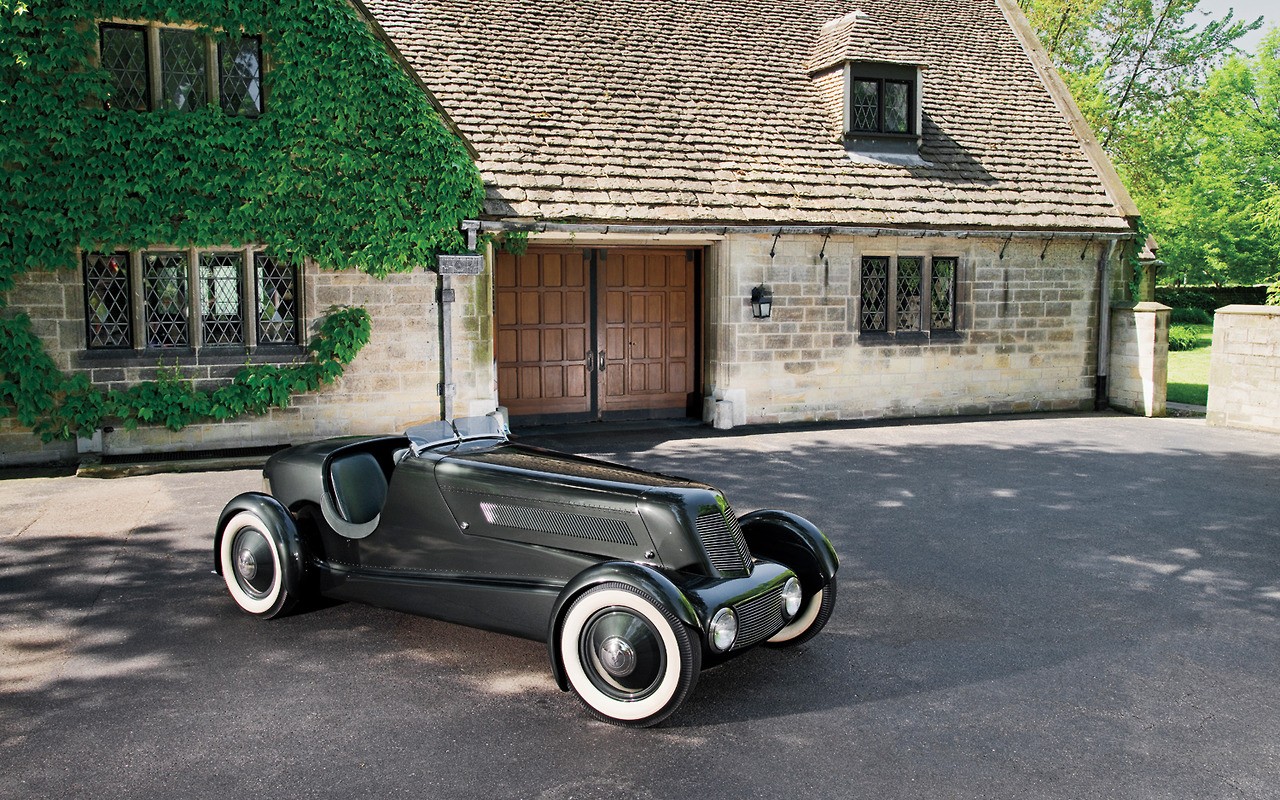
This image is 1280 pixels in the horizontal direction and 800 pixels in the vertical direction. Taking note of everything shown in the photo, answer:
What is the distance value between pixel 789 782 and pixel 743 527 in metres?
1.81

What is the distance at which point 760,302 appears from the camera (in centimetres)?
1432

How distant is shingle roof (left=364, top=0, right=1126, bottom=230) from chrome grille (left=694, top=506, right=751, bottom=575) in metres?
8.58

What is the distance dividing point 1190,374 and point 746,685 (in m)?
20.6

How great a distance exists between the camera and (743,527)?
5.57 m

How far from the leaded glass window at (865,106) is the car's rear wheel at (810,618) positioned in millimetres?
12223

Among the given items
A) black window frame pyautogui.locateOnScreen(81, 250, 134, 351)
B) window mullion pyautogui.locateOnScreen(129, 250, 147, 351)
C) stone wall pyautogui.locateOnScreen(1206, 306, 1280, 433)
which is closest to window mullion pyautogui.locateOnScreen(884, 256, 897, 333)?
stone wall pyautogui.locateOnScreen(1206, 306, 1280, 433)

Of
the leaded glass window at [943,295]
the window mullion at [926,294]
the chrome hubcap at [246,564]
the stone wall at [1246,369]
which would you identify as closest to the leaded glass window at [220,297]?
the chrome hubcap at [246,564]

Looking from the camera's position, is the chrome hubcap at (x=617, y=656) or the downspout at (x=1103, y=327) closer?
the chrome hubcap at (x=617, y=656)

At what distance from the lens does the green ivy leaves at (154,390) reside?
11.1 m

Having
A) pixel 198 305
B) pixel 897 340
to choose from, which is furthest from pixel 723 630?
pixel 897 340

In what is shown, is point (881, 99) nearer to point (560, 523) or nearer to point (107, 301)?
point (107, 301)

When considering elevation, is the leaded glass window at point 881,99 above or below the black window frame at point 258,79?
above

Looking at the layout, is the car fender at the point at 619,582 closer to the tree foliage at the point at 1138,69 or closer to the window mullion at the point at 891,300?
the window mullion at the point at 891,300

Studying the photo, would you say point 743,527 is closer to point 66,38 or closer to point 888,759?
point 888,759
